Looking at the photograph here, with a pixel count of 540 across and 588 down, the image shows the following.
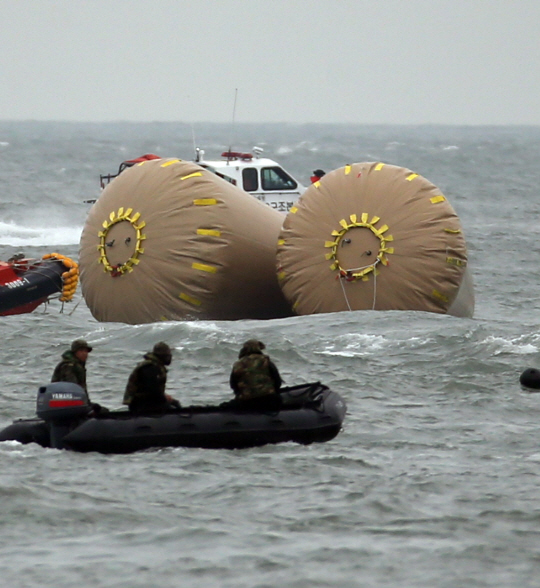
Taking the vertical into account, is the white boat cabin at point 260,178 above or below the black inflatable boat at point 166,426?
above

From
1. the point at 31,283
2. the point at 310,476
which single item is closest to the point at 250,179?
the point at 31,283

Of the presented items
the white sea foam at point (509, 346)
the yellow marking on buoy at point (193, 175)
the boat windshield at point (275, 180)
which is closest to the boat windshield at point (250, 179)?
the boat windshield at point (275, 180)

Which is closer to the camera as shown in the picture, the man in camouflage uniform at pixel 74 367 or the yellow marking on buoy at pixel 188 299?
the man in camouflage uniform at pixel 74 367

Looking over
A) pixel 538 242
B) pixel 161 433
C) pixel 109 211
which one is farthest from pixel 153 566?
pixel 538 242

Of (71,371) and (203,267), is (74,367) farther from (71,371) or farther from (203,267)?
(203,267)

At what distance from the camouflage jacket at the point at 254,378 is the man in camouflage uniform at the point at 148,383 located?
77 centimetres

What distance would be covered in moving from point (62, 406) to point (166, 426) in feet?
3.59

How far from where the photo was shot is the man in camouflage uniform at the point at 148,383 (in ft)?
43.0

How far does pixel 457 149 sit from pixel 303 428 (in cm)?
9962

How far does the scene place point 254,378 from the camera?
13234mm

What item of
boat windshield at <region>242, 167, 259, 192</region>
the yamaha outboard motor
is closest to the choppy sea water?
the yamaha outboard motor

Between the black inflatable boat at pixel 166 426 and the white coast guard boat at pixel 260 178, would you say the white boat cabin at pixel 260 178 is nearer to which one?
the white coast guard boat at pixel 260 178

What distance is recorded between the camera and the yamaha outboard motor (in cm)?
1287

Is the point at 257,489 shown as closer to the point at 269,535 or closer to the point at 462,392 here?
the point at 269,535
